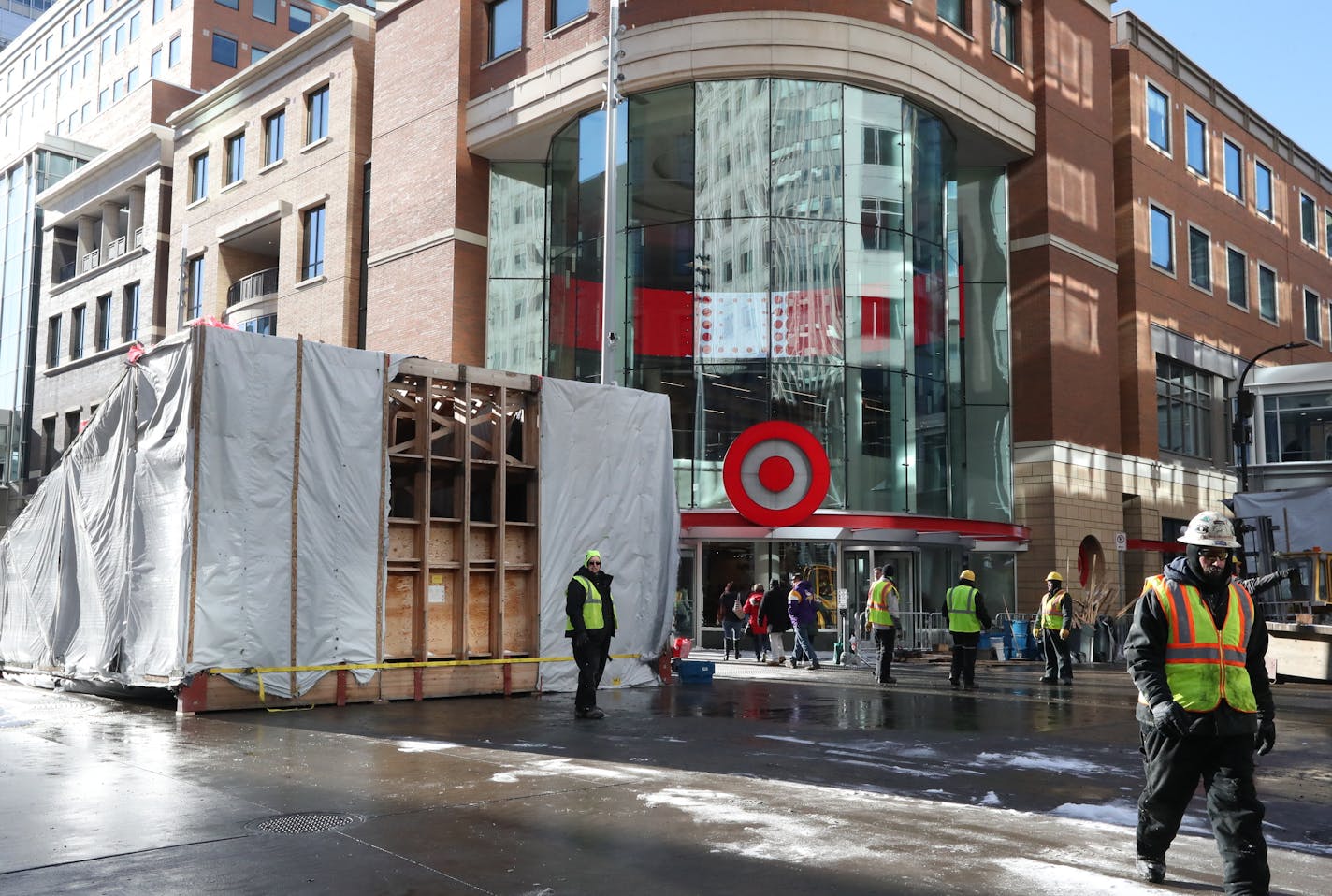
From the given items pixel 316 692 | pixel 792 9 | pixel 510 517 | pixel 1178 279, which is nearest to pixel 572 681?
pixel 510 517

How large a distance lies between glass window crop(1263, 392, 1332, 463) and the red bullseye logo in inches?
773

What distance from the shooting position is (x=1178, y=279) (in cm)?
3869

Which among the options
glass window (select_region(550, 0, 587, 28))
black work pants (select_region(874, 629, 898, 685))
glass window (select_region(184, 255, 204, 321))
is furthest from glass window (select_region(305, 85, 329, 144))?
black work pants (select_region(874, 629, 898, 685))

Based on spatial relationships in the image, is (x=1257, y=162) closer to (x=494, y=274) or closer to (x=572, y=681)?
(x=494, y=274)

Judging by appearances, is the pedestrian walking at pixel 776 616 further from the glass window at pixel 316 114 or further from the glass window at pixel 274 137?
the glass window at pixel 274 137

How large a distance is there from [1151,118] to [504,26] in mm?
20302

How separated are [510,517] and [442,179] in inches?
748

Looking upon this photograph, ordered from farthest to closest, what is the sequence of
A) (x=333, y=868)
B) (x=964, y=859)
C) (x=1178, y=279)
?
(x=1178, y=279), (x=964, y=859), (x=333, y=868)

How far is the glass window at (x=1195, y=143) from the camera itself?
40.1 metres

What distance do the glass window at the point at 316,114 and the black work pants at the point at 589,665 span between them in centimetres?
2919

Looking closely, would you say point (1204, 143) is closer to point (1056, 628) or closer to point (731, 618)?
point (731, 618)

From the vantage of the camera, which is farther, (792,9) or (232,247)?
(232,247)

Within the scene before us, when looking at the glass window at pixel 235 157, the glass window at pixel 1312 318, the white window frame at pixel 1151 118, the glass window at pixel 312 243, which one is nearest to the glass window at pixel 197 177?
the glass window at pixel 235 157

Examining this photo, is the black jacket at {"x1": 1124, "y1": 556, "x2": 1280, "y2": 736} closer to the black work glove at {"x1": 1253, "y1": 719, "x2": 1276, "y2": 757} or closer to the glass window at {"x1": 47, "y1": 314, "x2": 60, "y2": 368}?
the black work glove at {"x1": 1253, "y1": 719, "x2": 1276, "y2": 757}
